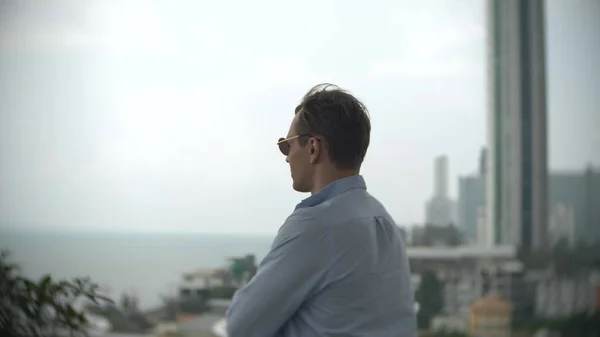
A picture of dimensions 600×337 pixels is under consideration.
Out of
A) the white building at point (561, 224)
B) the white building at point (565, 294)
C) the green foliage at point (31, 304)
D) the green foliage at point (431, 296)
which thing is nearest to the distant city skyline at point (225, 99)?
the white building at point (561, 224)

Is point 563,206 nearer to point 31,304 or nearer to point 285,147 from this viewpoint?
point 31,304

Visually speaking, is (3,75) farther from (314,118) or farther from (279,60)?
(314,118)

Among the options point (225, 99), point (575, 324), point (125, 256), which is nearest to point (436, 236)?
point (575, 324)

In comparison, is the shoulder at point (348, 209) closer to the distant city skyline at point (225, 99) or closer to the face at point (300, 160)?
the face at point (300, 160)

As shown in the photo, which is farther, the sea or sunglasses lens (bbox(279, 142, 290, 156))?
the sea

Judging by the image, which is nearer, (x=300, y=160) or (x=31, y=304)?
(x=300, y=160)

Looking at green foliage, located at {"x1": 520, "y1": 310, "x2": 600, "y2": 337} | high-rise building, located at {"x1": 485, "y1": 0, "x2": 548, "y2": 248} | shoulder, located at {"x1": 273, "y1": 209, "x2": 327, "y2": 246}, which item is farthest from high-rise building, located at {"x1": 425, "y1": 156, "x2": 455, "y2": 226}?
shoulder, located at {"x1": 273, "y1": 209, "x2": 327, "y2": 246}

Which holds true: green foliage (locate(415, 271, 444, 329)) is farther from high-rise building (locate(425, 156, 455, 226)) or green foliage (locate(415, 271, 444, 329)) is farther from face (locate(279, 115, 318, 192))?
face (locate(279, 115, 318, 192))
